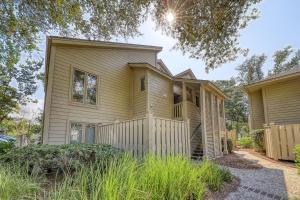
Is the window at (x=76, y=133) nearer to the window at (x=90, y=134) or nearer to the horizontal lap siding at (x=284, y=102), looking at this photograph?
the window at (x=90, y=134)

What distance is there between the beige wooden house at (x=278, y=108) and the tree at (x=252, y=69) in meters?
→ 20.4

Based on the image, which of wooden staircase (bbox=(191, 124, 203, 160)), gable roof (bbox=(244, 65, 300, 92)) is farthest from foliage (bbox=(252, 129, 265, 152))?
gable roof (bbox=(244, 65, 300, 92))

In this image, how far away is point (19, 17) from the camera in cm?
699

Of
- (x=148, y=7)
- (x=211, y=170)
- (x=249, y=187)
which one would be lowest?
(x=249, y=187)

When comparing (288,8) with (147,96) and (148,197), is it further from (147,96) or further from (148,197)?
(148,197)

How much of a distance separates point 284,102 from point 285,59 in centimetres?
2359

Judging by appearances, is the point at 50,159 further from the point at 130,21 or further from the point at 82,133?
the point at 130,21

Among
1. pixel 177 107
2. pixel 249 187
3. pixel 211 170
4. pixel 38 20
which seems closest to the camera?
pixel 211 170

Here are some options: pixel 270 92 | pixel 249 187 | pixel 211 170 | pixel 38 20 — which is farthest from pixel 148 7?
pixel 270 92

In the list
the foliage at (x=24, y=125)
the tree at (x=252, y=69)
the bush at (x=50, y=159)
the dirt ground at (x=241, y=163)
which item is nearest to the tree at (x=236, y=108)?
the tree at (x=252, y=69)

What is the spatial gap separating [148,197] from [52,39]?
29.5ft

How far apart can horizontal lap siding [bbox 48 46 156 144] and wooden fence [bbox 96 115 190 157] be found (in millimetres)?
3041

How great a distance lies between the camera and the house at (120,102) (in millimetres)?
6056

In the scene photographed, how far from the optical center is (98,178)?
8.54ft
